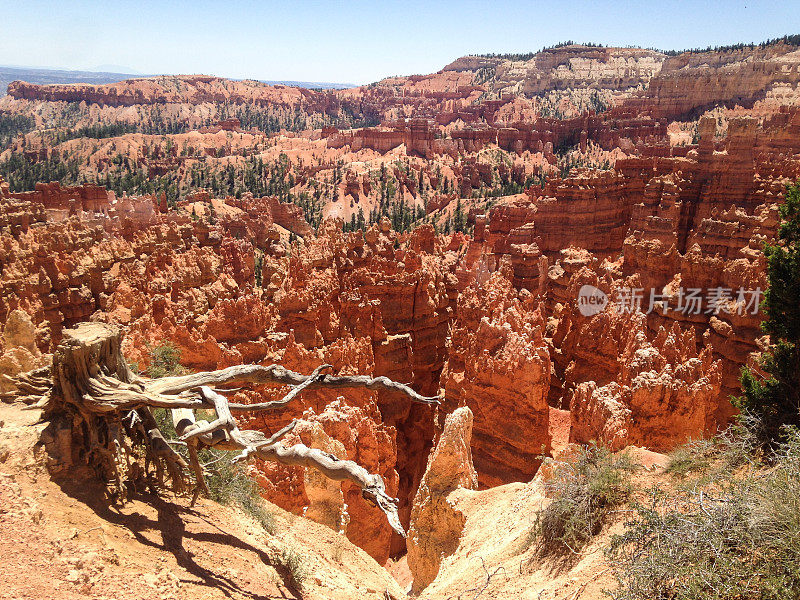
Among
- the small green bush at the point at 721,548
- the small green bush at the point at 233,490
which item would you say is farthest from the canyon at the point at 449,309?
the small green bush at the point at 721,548

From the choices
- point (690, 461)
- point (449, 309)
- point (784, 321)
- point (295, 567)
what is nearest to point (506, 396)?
point (784, 321)

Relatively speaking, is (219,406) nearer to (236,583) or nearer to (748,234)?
(236,583)

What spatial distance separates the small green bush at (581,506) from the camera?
6641 mm

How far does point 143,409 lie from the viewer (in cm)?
694

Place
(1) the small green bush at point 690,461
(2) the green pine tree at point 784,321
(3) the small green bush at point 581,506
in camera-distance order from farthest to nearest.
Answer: (2) the green pine tree at point 784,321
(1) the small green bush at point 690,461
(3) the small green bush at point 581,506

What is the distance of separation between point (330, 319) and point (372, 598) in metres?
10.9

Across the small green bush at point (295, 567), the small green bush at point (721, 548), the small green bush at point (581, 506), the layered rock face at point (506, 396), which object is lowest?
the layered rock face at point (506, 396)

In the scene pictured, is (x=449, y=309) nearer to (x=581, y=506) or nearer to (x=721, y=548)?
(x=581, y=506)

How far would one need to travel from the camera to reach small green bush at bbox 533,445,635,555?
6641mm

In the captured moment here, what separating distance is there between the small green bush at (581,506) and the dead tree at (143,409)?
2.28 meters

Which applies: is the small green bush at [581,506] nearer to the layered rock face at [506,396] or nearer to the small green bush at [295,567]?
the small green bush at [295,567]

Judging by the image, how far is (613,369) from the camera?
1850 centimetres

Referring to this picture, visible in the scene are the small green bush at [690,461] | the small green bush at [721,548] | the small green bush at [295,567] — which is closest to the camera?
the small green bush at [721,548]

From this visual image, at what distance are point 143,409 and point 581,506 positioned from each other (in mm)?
5692
